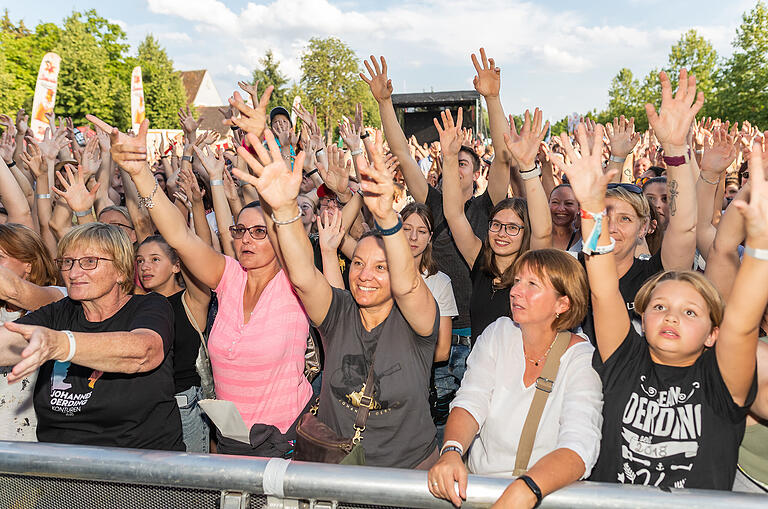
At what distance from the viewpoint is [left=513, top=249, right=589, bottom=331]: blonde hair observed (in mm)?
2465

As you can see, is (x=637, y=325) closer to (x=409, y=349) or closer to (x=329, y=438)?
(x=409, y=349)

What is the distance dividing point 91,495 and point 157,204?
4.60 feet

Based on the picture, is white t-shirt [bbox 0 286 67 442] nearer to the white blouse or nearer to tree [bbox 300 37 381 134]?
the white blouse

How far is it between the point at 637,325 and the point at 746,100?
98.9 feet

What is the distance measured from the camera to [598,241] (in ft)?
7.00

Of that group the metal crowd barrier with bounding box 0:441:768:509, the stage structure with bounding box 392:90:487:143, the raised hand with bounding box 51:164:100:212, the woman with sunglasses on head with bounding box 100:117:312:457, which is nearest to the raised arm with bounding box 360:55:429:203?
the woman with sunglasses on head with bounding box 100:117:312:457

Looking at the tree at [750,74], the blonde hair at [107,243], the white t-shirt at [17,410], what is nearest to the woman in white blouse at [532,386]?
the blonde hair at [107,243]

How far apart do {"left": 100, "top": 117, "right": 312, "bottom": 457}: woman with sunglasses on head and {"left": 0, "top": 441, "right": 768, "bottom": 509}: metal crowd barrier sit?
991 mm

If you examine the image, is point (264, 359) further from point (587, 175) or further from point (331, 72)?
point (331, 72)

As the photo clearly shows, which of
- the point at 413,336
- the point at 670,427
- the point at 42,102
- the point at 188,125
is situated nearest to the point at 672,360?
the point at 670,427

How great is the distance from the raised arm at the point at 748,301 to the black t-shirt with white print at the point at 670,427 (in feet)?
0.17

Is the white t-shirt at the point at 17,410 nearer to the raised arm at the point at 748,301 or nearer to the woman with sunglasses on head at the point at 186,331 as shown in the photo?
the woman with sunglasses on head at the point at 186,331

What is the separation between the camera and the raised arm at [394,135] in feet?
15.5

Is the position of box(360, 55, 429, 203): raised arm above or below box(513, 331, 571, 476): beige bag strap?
above
